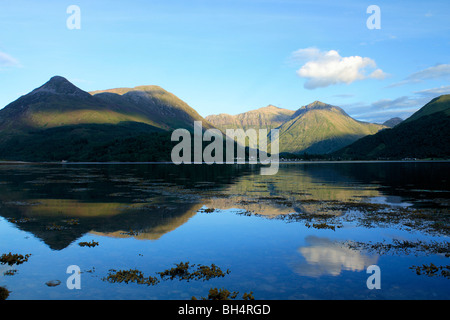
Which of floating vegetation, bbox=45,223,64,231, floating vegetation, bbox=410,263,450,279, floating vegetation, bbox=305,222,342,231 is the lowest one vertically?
floating vegetation, bbox=410,263,450,279

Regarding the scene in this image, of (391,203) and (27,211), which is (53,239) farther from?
(391,203)

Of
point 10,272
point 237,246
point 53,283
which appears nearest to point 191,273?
point 237,246

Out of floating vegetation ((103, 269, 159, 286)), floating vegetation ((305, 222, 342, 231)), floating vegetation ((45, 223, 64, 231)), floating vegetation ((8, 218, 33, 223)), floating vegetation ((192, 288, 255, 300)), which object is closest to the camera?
floating vegetation ((192, 288, 255, 300))

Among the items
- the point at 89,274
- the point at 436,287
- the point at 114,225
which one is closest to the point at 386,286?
the point at 436,287

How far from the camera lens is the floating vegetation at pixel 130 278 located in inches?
711

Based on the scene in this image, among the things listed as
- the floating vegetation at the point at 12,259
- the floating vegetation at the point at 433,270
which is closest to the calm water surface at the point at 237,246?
the floating vegetation at the point at 433,270

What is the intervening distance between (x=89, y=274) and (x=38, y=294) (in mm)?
3122

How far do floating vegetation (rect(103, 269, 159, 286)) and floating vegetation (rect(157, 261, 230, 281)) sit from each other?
3.12 feet

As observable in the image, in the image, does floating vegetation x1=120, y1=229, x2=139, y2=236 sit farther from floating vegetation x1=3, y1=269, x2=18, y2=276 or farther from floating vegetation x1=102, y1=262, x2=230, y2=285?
floating vegetation x1=3, y1=269, x2=18, y2=276

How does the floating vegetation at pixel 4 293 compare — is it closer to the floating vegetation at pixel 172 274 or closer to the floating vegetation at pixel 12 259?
the floating vegetation at pixel 172 274

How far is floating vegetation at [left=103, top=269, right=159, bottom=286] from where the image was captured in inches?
711

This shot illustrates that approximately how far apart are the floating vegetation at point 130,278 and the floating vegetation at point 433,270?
16.3 m

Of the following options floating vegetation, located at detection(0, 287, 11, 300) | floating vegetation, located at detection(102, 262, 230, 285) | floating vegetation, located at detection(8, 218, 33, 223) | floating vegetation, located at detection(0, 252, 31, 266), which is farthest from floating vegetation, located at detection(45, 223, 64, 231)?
floating vegetation, located at detection(0, 287, 11, 300)

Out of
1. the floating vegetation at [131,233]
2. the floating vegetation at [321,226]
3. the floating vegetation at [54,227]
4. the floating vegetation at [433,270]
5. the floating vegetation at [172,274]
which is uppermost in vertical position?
the floating vegetation at [54,227]
